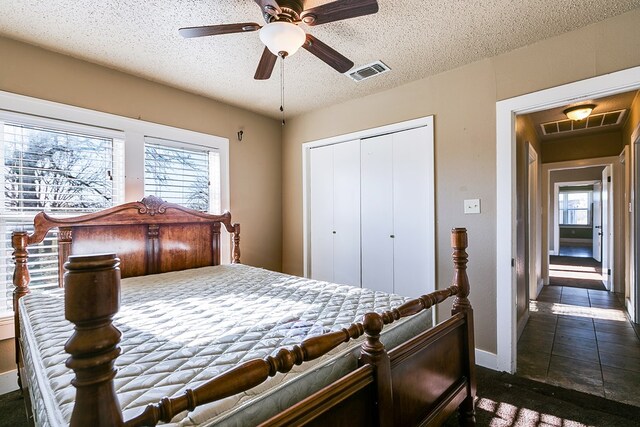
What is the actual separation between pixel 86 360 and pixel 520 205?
3.66 metres

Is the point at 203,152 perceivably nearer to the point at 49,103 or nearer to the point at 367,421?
the point at 49,103

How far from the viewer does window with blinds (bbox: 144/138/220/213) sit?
121 inches

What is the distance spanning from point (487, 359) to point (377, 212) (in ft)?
5.49

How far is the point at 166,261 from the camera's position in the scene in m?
2.95

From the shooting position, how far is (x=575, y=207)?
10805 millimetres

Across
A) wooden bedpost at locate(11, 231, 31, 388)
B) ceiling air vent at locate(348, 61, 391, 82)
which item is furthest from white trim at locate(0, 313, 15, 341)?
ceiling air vent at locate(348, 61, 391, 82)

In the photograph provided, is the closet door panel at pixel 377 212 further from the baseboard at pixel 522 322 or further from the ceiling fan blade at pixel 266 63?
the ceiling fan blade at pixel 266 63

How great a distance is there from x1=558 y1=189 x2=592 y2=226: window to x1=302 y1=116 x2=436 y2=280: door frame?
1020 centimetres

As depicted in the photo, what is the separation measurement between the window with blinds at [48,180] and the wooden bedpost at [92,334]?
98.7 inches

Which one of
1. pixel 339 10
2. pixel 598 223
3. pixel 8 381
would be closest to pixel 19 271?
pixel 8 381

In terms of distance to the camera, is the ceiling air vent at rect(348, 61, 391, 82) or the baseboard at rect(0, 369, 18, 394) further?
the ceiling air vent at rect(348, 61, 391, 82)

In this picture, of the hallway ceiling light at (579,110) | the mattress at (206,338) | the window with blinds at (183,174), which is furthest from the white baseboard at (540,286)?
the window with blinds at (183,174)

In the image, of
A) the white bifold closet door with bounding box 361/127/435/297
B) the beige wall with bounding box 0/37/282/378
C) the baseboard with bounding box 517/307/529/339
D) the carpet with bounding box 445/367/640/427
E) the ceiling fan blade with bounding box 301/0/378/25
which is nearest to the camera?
the ceiling fan blade with bounding box 301/0/378/25

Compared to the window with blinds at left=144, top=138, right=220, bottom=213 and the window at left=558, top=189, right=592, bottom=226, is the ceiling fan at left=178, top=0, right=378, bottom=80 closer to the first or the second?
the window with blinds at left=144, top=138, right=220, bottom=213
